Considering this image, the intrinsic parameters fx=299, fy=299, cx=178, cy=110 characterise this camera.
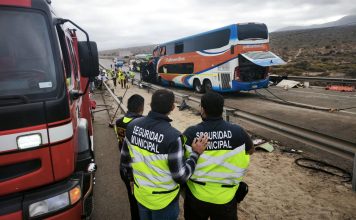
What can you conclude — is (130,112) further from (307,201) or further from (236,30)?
(236,30)

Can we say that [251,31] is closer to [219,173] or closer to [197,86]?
[197,86]

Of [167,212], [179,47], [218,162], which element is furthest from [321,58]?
[167,212]

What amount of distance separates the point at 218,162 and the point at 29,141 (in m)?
1.79

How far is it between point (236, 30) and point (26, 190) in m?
14.5

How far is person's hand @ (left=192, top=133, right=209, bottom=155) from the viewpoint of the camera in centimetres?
272

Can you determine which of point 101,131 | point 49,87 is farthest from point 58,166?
point 101,131

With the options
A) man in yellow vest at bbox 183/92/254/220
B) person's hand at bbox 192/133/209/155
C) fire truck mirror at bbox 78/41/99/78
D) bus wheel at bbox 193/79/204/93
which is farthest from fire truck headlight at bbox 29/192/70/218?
bus wheel at bbox 193/79/204/93

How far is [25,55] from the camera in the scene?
3.07m

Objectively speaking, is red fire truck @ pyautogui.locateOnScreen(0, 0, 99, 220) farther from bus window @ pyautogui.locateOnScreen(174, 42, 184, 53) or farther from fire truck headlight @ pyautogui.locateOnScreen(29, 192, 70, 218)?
bus window @ pyautogui.locateOnScreen(174, 42, 184, 53)

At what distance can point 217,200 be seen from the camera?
9.21ft

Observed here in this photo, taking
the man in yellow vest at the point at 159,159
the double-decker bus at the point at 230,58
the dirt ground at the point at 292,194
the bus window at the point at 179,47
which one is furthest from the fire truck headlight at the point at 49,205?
the bus window at the point at 179,47

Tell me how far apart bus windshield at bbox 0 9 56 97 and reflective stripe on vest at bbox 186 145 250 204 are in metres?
1.67

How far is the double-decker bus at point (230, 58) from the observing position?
15875 mm

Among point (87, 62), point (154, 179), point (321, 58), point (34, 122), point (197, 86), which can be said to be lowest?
point (197, 86)
